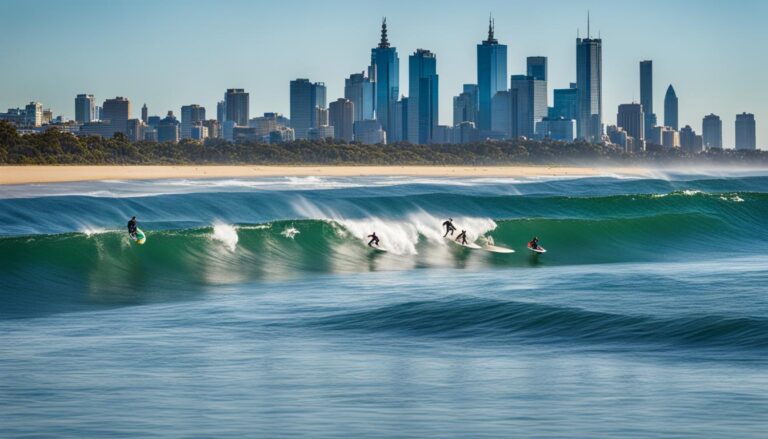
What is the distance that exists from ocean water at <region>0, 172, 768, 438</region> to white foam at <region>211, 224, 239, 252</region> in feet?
0.33

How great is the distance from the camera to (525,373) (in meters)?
14.9

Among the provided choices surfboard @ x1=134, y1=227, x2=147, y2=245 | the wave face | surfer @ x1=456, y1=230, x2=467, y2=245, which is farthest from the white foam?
surfer @ x1=456, y1=230, x2=467, y2=245

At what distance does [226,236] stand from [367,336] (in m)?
18.4

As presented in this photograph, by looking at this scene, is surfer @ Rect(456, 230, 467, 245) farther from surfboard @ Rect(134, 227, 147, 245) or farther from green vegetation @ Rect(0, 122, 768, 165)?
green vegetation @ Rect(0, 122, 768, 165)

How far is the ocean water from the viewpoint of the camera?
40.9 ft

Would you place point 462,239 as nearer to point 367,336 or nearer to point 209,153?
point 367,336

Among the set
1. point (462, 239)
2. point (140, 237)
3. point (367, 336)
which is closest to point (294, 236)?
point (462, 239)

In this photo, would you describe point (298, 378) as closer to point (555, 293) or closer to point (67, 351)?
point (67, 351)

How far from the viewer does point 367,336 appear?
18328 millimetres

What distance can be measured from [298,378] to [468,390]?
2.22m

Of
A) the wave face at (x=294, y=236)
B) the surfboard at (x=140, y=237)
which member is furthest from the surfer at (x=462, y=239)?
the surfboard at (x=140, y=237)

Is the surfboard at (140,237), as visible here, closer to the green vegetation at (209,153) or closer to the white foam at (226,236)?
the white foam at (226,236)

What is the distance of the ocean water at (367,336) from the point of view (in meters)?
12.5

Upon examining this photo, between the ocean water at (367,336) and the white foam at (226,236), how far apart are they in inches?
3.9
